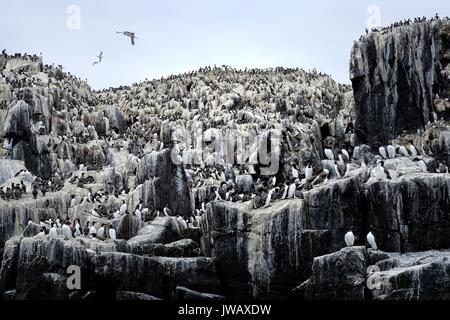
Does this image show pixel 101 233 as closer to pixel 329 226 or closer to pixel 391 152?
pixel 329 226

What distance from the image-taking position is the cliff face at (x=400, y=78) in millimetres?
40531

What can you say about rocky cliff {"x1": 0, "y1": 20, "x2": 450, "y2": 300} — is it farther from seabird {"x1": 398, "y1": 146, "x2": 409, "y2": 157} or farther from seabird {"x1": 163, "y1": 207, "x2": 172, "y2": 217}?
seabird {"x1": 163, "y1": 207, "x2": 172, "y2": 217}

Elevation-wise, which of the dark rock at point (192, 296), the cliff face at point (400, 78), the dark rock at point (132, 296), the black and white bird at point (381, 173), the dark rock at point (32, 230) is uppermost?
the cliff face at point (400, 78)

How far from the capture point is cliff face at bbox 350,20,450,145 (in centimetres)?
4053

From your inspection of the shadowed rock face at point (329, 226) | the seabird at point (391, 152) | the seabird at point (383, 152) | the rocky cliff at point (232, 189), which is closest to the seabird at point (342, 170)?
the rocky cliff at point (232, 189)

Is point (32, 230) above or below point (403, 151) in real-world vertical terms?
below

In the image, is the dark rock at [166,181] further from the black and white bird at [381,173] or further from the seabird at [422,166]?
the seabird at [422,166]

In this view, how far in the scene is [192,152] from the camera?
52312mm

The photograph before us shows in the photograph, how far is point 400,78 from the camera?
41469mm

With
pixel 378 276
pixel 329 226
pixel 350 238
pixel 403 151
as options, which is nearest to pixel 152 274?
pixel 329 226

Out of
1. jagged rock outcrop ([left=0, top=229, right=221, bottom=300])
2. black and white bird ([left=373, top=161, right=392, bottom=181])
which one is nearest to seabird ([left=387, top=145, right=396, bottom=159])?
black and white bird ([left=373, top=161, right=392, bottom=181])

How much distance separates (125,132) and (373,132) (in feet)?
79.1

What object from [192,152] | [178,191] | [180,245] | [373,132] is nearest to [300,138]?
[192,152]
